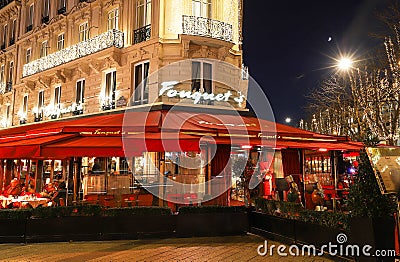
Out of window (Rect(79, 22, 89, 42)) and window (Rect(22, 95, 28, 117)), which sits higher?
window (Rect(79, 22, 89, 42))

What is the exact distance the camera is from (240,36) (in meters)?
17.6

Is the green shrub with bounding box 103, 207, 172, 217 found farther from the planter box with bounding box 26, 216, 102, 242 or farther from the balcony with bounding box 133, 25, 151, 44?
the balcony with bounding box 133, 25, 151, 44

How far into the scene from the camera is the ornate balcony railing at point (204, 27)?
591 inches

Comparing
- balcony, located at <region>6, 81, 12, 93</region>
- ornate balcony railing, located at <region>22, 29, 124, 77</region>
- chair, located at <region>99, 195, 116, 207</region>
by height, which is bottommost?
chair, located at <region>99, 195, 116, 207</region>

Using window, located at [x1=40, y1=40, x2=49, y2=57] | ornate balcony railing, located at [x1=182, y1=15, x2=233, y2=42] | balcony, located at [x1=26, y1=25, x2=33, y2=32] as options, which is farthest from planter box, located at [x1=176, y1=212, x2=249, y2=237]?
balcony, located at [x1=26, y1=25, x2=33, y2=32]

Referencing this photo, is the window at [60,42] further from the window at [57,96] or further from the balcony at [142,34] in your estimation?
the balcony at [142,34]

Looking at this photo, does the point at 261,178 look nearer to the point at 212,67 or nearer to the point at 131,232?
the point at 212,67

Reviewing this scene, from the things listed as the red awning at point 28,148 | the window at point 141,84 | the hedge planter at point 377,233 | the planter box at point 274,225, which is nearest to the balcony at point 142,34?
the window at point 141,84

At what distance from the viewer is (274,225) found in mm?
9086

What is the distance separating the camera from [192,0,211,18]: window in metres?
15.7

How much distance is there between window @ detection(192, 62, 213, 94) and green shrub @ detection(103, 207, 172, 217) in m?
6.86

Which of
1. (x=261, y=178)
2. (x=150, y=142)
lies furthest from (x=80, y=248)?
(x=261, y=178)

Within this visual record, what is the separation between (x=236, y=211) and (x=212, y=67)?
7.45 meters

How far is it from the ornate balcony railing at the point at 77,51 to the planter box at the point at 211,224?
30.8 feet
